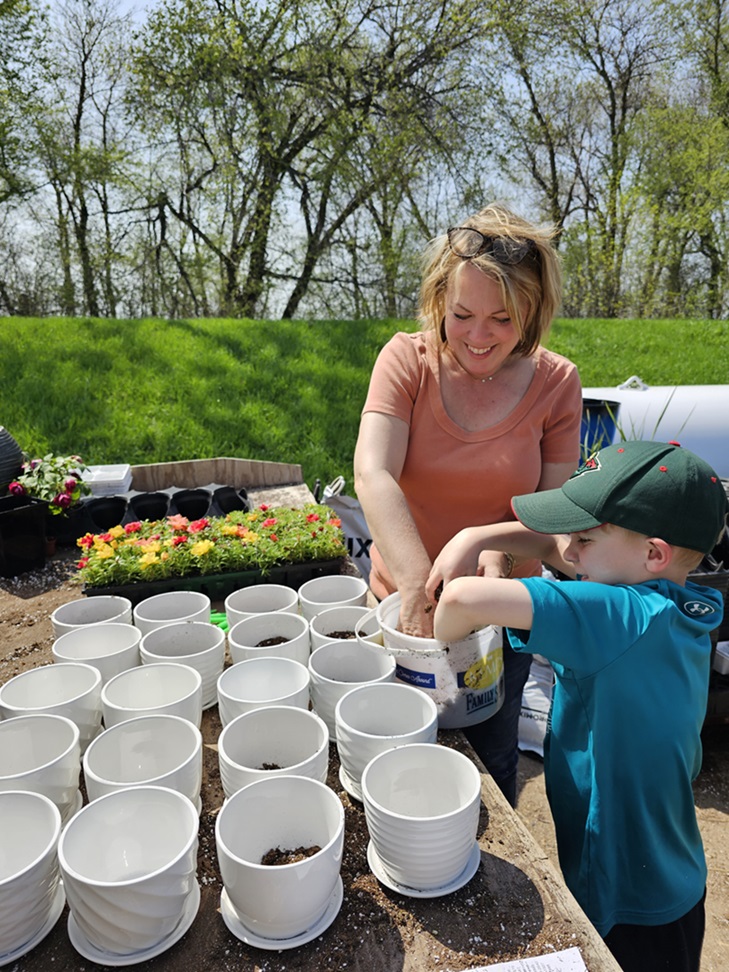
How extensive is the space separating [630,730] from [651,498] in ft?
1.29

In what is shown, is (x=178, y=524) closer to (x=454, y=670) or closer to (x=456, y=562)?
(x=456, y=562)

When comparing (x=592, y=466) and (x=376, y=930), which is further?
(x=592, y=466)

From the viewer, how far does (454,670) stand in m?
1.20

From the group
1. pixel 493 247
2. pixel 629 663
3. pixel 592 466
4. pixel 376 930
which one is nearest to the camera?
pixel 376 930

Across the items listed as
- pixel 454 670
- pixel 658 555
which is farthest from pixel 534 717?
pixel 658 555

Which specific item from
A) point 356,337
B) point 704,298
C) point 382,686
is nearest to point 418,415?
point 382,686

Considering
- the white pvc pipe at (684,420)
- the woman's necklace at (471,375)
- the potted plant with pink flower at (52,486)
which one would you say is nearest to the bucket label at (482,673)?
the woman's necklace at (471,375)

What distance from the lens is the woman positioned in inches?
61.7

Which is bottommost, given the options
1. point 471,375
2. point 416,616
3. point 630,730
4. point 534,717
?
point 534,717

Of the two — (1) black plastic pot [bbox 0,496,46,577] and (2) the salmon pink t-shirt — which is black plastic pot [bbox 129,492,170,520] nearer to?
(1) black plastic pot [bbox 0,496,46,577]

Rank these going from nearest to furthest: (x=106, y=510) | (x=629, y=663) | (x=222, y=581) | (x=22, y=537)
→ (x=629, y=663) < (x=222, y=581) < (x=22, y=537) < (x=106, y=510)

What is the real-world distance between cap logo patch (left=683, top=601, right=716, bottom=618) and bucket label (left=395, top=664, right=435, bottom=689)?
45 centimetres

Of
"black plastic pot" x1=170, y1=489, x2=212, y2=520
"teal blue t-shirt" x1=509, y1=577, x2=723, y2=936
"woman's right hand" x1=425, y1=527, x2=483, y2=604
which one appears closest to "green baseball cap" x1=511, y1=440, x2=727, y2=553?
"teal blue t-shirt" x1=509, y1=577, x2=723, y2=936

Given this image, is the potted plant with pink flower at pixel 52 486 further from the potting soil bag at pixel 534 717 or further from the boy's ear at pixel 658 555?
the boy's ear at pixel 658 555
